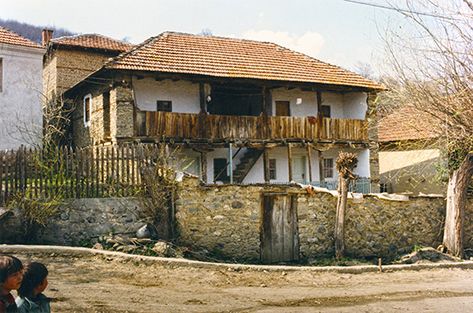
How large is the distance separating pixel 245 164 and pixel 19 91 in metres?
9.61

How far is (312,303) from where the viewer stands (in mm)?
8641

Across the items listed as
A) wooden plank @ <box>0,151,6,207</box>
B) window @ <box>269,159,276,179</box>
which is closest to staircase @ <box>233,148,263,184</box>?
window @ <box>269,159,276,179</box>

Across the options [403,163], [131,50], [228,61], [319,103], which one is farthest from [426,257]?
[403,163]

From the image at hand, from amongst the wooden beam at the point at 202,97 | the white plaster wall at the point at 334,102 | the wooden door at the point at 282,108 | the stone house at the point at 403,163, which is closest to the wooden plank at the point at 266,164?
the wooden door at the point at 282,108

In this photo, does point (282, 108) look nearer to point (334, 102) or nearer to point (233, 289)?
point (334, 102)

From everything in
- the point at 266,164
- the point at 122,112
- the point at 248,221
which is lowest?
the point at 248,221

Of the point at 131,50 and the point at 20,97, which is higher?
the point at 131,50

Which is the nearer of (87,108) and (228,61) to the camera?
(228,61)

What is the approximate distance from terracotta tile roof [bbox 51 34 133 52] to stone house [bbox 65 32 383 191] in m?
4.36

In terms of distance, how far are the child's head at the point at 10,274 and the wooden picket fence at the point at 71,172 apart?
844cm

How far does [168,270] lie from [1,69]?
13333mm

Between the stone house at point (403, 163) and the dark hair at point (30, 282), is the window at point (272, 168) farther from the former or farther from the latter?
the dark hair at point (30, 282)

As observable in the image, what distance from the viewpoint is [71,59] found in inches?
1115

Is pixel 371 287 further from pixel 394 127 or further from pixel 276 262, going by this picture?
pixel 394 127
